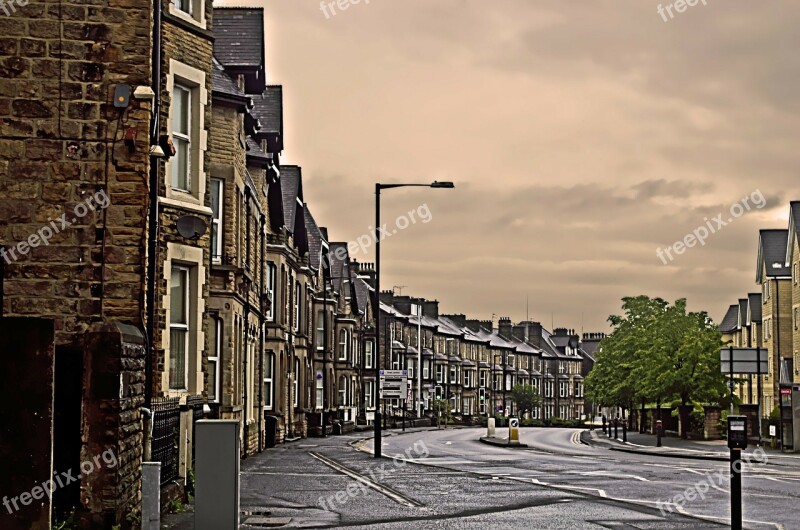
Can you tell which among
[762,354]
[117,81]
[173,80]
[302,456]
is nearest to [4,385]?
[117,81]

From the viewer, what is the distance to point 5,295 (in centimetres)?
1532

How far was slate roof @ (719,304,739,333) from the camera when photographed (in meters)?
110

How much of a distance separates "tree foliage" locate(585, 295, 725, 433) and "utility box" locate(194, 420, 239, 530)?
1973 inches

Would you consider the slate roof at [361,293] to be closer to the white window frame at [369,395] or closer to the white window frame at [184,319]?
the white window frame at [369,395]

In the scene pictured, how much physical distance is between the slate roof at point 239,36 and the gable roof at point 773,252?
55.7 m

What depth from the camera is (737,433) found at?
44.8 ft

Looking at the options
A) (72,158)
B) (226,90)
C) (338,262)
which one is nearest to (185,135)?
(72,158)

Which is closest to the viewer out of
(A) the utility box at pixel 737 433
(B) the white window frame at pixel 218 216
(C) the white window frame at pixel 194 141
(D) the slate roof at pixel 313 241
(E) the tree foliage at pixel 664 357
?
(A) the utility box at pixel 737 433

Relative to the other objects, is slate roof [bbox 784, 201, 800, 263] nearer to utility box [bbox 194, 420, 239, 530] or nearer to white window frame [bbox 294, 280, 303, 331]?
white window frame [bbox 294, 280, 303, 331]

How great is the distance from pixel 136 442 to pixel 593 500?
8921 mm

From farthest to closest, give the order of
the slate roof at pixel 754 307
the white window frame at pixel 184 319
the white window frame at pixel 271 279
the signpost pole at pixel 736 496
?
1. the slate roof at pixel 754 307
2. the white window frame at pixel 271 279
3. the white window frame at pixel 184 319
4. the signpost pole at pixel 736 496

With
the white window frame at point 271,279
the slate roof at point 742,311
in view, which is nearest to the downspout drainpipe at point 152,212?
the white window frame at point 271,279

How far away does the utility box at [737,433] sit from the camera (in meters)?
13.6

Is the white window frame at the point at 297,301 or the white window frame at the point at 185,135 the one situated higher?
the white window frame at the point at 185,135
